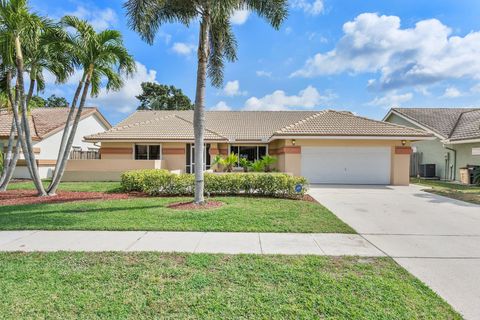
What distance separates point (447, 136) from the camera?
20938 millimetres

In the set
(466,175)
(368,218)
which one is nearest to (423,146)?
(466,175)

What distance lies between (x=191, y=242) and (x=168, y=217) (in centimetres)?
213

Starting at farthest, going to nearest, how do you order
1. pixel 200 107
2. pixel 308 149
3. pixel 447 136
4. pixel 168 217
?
pixel 447 136
pixel 308 149
pixel 200 107
pixel 168 217

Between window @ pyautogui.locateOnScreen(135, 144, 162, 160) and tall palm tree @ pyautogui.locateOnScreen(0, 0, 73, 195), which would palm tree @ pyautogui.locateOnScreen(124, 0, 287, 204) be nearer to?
tall palm tree @ pyautogui.locateOnScreen(0, 0, 73, 195)

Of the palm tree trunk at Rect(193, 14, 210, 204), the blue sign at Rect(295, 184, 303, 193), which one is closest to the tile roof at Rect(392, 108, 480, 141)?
the blue sign at Rect(295, 184, 303, 193)

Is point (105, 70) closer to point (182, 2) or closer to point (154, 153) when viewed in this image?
point (182, 2)

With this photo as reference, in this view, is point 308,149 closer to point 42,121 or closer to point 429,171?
point 429,171

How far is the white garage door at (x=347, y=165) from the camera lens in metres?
16.5

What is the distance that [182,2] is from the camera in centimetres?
933

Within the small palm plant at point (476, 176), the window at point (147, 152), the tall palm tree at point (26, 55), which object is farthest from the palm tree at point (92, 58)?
the small palm plant at point (476, 176)

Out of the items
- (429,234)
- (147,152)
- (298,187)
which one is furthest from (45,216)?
(147,152)

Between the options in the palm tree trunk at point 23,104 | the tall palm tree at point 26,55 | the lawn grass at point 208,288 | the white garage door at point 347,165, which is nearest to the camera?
the lawn grass at point 208,288

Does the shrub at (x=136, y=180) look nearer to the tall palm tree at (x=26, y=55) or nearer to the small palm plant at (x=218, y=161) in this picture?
the tall palm tree at (x=26, y=55)

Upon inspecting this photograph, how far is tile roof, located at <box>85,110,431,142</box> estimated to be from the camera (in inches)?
643
